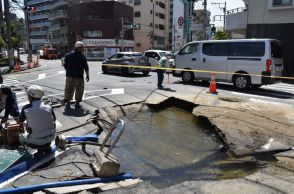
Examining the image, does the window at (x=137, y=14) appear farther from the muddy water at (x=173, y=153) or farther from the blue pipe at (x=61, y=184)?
the blue pipe at (x=61, y=184)

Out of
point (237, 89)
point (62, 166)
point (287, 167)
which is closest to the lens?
point (62, 166)

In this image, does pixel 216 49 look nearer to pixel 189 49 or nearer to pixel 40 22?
pixel 189 49

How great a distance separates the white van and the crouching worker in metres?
10.5

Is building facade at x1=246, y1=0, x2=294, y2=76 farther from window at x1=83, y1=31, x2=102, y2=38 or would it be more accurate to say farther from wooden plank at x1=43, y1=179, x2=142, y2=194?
window at x1=83, y1=31, x2=102, y2=38

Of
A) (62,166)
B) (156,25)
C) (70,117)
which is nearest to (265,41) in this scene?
(70,117)

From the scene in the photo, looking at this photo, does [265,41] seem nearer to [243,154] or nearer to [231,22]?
[243,154]

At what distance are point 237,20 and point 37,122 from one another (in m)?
24.0

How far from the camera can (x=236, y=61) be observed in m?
14.5

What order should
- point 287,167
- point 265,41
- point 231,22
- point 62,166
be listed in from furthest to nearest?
point 231,22, point 265,41, point 287,167, point 62,166

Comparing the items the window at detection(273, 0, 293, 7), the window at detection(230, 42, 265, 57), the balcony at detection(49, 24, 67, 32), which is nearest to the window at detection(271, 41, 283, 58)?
the window at detection(230, 42, 265, 57)

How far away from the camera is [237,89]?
14703mm

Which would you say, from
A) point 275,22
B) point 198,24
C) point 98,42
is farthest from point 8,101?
point 98,42

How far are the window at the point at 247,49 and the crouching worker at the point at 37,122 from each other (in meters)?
10.6

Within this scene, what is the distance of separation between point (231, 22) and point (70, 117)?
22505 millimetres
